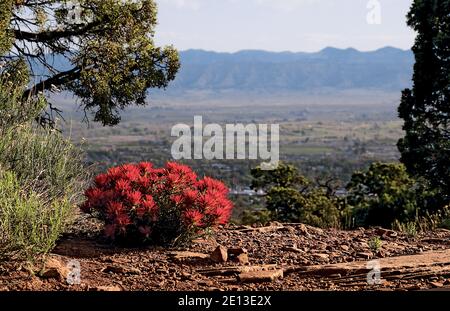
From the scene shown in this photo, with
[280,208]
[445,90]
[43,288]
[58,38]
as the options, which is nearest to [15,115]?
[43,288]

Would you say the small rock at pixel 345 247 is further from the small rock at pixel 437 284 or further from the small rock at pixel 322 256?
the small rock at pixel 437 284

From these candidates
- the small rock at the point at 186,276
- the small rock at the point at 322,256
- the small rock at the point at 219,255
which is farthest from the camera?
the small rock at the point at 322,256

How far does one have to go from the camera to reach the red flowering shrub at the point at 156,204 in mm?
9336

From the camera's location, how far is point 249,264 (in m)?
8.83

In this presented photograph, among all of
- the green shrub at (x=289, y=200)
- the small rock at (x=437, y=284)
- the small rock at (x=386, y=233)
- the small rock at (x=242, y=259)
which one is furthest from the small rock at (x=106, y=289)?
the green shrub at (x=289, y=200)

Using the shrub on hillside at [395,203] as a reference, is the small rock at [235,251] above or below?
above

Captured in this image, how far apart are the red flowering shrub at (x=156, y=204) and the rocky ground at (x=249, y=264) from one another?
29 cm

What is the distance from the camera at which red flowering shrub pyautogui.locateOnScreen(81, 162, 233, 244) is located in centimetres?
934

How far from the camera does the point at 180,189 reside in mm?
9930

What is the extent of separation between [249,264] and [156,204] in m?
1.59

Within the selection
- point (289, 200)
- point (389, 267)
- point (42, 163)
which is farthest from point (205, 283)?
point (289, 200)

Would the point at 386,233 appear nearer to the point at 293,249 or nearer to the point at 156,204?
the point at 293,249
